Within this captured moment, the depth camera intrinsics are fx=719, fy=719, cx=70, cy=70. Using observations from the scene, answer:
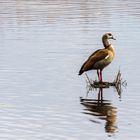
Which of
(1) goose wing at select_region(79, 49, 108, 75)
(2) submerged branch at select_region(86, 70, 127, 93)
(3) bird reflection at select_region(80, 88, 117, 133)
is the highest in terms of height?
(1) goose wing at select_region(79, 49, 108, 75)

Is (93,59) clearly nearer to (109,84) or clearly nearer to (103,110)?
(109,84)

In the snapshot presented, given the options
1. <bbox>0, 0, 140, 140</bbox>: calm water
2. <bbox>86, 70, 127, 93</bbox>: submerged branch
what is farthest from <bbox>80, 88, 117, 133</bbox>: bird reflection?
<bbox>86, 70, 127, 93</bbox>: submerged branch

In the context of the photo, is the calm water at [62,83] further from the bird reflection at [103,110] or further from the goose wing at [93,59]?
the goose wing at [93,59]

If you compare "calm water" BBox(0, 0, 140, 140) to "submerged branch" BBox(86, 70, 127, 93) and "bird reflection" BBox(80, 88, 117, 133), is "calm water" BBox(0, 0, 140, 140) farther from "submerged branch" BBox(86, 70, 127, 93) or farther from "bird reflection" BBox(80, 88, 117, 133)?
"submerged branch" BBox(86, 70, 127, 93)

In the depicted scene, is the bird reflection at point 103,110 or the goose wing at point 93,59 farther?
the goose wing at point 93,59

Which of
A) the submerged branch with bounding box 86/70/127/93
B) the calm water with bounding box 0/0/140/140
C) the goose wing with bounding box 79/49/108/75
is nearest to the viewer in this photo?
the calm water with bounding box 0/0/140/140

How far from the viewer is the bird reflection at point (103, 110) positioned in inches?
612

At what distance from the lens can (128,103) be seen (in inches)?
708

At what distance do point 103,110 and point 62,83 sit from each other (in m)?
4.11

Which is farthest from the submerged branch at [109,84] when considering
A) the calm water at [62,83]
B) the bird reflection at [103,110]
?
the bird reflection at [103,110]

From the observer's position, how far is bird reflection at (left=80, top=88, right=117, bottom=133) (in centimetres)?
1554

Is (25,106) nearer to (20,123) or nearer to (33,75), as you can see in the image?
(20,123)

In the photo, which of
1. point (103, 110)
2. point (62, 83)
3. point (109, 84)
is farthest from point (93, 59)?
point (103, 110)

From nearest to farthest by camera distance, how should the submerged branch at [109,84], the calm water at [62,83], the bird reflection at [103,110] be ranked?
the calm water at [62,83], the bird reflection at [103,110], the submerged branch at [109,84]
